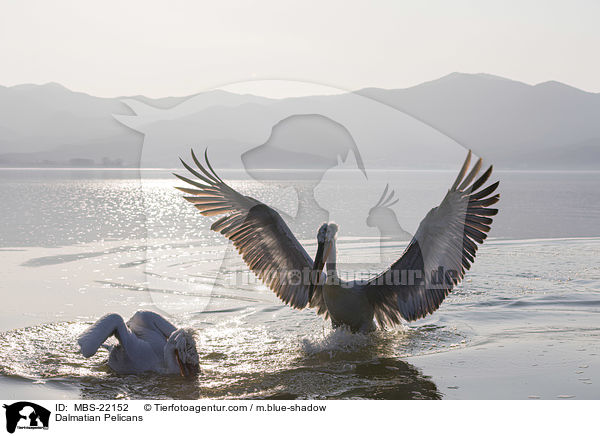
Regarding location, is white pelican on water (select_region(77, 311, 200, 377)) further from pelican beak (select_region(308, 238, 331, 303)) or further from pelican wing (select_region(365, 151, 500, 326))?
pelican wing (select_region(365, 151, 500, 326))

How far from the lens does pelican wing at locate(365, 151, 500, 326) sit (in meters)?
6.44

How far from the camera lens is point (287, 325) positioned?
7.93 metres

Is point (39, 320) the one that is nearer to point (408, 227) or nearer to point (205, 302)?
point (205, 302)

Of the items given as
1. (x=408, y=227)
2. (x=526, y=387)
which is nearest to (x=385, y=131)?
(x=408, y=227)

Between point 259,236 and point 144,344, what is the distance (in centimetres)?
216

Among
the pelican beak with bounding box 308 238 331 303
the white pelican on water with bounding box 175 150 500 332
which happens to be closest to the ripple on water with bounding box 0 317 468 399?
the white pelican on water with bounding box 175 150 500 332

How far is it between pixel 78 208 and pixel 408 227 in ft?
42.2

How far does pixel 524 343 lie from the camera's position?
22.2 feet

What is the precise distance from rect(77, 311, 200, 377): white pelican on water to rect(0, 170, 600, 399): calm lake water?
0.15m
